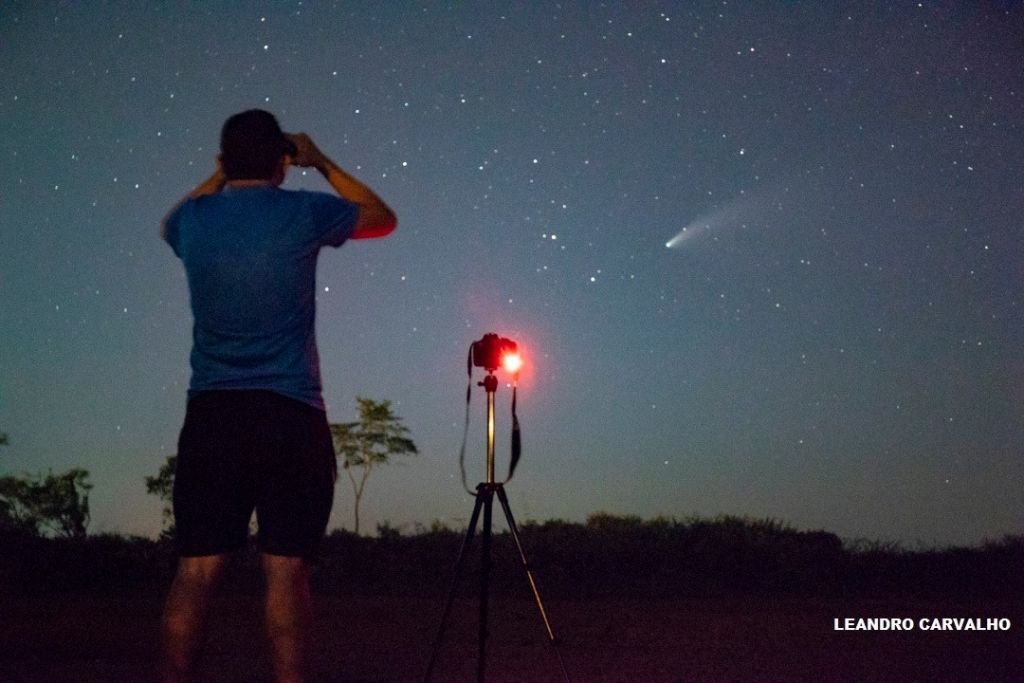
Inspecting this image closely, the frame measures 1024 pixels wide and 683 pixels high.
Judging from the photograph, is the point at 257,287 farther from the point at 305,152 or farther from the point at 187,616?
the point at 187,616

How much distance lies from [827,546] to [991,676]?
7572mm

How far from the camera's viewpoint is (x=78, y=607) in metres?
10.2

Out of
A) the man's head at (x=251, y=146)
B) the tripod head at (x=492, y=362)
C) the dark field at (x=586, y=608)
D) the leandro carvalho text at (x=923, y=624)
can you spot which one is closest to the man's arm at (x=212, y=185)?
the man's head at (x=251, y=146)

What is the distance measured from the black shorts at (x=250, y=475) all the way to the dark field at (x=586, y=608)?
11.3 feet

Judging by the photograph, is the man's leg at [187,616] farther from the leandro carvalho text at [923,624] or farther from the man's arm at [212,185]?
the leandro carvalho text at [923,624]

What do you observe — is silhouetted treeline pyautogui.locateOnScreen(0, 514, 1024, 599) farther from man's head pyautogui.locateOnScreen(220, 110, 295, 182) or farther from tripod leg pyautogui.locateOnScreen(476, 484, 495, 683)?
man's head pyautogui.locateOnScreen(220, 110, 295, 182)

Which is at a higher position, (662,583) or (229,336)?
(229,336)

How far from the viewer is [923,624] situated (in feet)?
26.4

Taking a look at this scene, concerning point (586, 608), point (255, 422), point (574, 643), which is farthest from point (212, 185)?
point (586, 608)

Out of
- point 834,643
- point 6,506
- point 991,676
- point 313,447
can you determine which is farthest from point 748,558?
point 6,506

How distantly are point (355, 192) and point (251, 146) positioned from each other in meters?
0.29

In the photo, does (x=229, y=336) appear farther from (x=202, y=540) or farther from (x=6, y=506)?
(x=6, y=506)

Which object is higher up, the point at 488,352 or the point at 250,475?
the point at 488,352

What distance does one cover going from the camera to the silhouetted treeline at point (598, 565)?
38.7 feet
